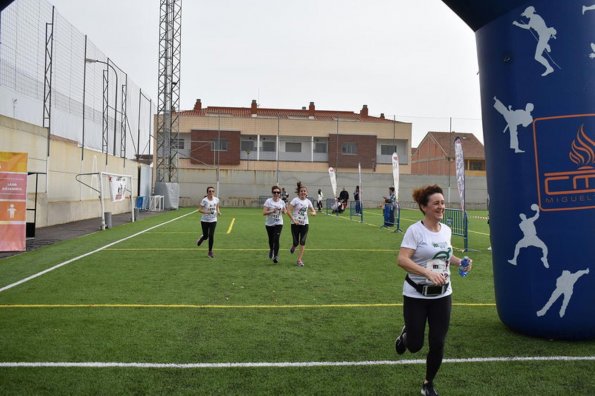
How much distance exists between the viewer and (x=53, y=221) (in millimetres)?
22359

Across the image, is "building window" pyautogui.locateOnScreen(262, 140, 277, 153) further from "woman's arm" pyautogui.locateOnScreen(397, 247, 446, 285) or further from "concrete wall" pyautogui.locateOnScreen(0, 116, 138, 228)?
"woman's arm" pyautogui.locateOnScreen(397, 247, 446, 285)

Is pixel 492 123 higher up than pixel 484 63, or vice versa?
pixel 484 63

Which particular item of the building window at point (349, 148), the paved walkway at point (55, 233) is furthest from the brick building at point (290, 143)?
the paved walkway at point (55, 233)

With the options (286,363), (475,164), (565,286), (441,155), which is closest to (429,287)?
(286,363)

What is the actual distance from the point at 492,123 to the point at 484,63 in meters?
0.78

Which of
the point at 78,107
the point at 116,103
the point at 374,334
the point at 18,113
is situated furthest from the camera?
the point at 116,103

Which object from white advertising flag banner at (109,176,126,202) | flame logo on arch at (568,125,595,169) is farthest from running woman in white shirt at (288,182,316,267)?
white advertising flag banner at (109,176,126,202)

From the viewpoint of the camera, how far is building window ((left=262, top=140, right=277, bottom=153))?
53000 mm

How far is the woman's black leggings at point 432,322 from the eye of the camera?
4.36 meters

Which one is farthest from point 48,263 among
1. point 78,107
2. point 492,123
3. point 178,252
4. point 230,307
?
point 78,107

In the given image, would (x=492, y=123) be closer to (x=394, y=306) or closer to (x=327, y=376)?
(x=394, y=306)

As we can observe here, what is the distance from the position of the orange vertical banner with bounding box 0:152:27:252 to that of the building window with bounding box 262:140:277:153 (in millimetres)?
39723

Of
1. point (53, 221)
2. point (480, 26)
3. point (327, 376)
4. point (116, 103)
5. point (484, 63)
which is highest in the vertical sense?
point (116, 103)

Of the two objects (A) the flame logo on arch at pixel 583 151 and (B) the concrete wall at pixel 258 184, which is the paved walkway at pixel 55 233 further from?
(B) the concrete wall at pixel 258 184
